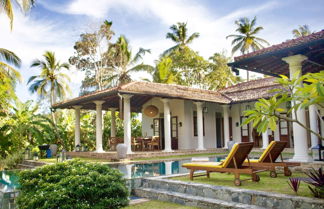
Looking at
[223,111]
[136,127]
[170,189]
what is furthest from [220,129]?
[170,189]

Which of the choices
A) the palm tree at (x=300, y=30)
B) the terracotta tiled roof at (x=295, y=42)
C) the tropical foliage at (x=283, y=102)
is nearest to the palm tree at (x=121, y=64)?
the palm tree at (x=300, y=30)

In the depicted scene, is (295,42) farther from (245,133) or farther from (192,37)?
(192,37)

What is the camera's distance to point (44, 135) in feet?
65.0

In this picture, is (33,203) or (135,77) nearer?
(33,203)

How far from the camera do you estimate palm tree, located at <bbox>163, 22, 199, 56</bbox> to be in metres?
35.7

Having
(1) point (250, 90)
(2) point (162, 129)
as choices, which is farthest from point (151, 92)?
(1) point (250, 90)

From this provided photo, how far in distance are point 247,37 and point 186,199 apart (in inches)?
1196

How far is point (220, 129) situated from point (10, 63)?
47.5ft

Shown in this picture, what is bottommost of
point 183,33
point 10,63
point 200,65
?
point 10,63

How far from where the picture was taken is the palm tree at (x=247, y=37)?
34.1 metres

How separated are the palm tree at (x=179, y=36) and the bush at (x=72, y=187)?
30.3 metres

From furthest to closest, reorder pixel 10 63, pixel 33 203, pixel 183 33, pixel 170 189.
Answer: pixel 183 33 < pixel 10 63 < pixel 170 189 < pixel 33 203

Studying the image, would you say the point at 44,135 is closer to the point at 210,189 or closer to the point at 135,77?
the point at 135,77

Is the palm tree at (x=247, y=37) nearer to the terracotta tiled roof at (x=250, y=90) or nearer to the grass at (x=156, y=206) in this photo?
the terracotta tiled roof at (x=250, y=90)
